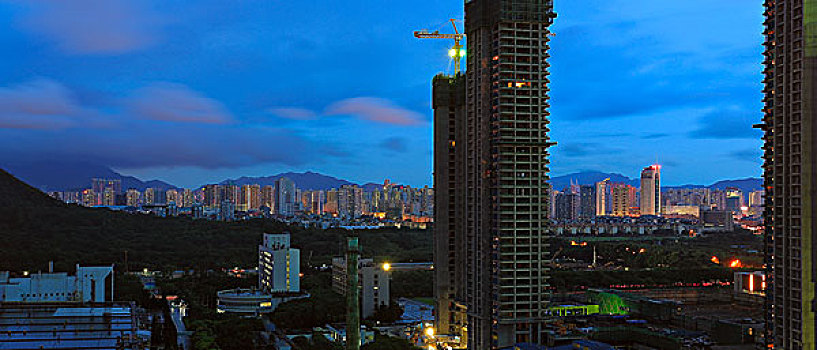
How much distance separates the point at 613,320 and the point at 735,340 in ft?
12.3

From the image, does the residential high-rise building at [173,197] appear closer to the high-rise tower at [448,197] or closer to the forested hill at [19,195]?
the forested hill at [19,195]

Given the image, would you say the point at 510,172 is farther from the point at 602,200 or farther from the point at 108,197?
the point at 602,200

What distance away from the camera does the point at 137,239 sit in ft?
152

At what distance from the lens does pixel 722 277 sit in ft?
115

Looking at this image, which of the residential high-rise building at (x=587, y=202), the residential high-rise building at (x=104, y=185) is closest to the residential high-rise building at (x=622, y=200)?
the residential high-rise building at (x=587, y=202)

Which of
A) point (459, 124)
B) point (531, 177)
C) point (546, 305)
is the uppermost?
point (459, 124)

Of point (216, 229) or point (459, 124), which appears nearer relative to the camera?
point (459, 124)

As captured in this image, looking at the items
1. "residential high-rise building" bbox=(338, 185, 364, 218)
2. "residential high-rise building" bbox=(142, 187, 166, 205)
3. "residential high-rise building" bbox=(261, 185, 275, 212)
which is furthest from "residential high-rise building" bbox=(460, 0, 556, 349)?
"residential high-rise building" bbox=(142, 187, 166, 205)

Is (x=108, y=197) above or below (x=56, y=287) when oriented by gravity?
above

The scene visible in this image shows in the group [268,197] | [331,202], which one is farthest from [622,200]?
[268,197]

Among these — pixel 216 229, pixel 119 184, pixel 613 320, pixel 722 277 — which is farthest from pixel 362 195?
pixel 613 320

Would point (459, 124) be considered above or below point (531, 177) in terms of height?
above

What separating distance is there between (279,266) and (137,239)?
67.6 feet

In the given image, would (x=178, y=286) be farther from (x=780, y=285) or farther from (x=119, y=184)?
(x=119, y=184)
